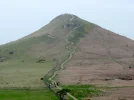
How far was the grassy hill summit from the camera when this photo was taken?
7844 centimetres

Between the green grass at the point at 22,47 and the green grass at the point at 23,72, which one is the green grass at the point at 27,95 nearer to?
the green grass at the point at 23,72

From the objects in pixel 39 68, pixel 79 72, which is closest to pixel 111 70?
pixel 79 72

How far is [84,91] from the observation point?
65250 millimetres

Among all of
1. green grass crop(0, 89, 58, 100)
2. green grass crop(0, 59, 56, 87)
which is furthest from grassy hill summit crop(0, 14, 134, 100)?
green grass crop(0, 89, 58, 100)

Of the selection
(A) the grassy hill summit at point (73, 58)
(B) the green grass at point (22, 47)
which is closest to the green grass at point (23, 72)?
(A) the grassy hill summit at point (73, 58)

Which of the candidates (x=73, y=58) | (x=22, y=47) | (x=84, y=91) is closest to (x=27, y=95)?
(x=84, y=91)

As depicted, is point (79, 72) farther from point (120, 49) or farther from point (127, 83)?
point (120, 49)

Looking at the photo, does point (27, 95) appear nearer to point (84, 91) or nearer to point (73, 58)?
point (84, 91)

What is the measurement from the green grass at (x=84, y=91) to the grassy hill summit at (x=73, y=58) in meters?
0.21

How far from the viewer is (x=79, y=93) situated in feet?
210

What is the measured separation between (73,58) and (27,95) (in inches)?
2006

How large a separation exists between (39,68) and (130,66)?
1011 inches

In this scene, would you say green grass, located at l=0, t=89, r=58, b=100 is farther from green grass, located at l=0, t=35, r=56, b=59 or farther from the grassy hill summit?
green grass, located at l=0, t=35, r=56, b=59

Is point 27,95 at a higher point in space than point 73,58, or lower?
lower
